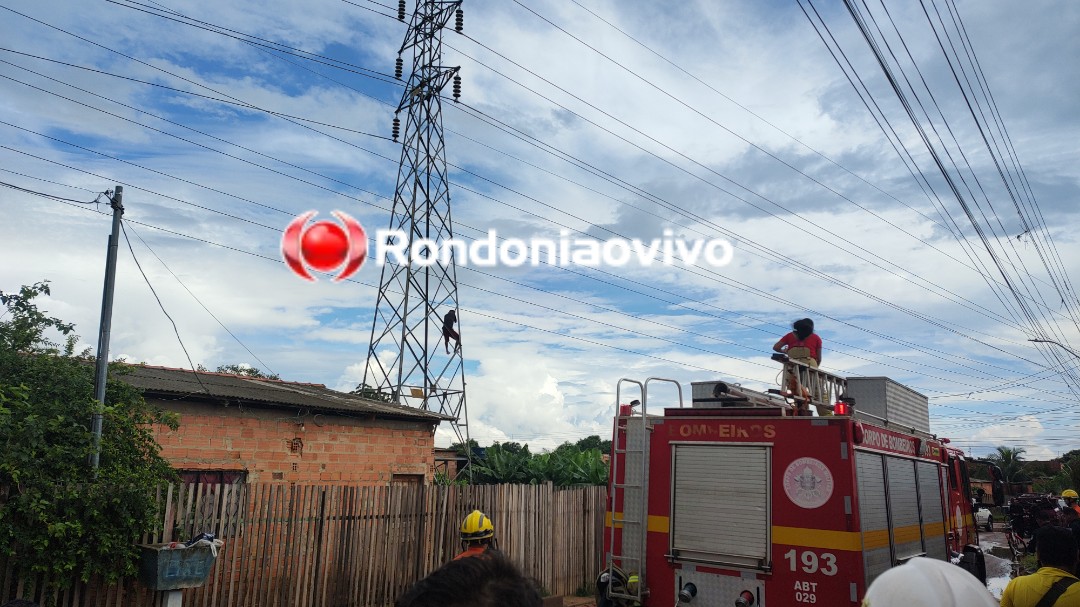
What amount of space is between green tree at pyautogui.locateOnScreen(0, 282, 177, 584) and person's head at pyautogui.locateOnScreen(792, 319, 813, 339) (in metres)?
7.87

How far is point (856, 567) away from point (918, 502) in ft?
9.65

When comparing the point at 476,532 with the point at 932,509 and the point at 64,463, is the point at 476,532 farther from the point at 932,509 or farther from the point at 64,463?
the point at 932,509

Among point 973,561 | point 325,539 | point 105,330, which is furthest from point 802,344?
point 105,330

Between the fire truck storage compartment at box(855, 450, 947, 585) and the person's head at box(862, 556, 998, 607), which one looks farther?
the fire truck storage compartment at box(855, 450, 947, 585)

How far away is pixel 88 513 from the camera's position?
7816 millimetres

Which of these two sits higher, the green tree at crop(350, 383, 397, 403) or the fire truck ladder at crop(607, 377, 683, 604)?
the green tree at crop(350, 383, 397, 403)

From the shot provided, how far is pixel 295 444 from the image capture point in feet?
45.0

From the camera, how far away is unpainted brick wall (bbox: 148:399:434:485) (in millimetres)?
12305

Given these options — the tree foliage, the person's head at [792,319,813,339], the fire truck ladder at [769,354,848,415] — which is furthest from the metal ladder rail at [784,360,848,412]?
the tree foliage

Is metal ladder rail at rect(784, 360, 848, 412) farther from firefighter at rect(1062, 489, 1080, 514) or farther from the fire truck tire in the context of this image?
firefighter at rect(1062, 489, 1080, 514)

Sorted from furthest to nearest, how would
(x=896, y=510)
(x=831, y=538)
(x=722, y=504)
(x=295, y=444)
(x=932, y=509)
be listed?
(x=295, y=444), (x=932, y=509), (x=896, y=510), (x=722, y=504), (x=831, y=538)

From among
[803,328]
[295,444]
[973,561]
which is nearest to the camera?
[803,328]

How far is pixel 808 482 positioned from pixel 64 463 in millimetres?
7660

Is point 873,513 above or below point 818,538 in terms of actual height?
above
